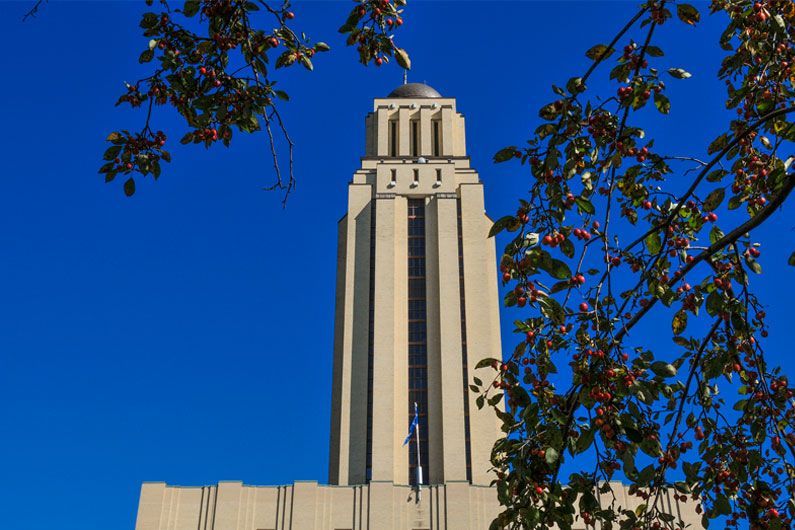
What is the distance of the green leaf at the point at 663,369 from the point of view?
21.9 feet

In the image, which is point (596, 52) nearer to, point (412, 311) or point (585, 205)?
point (585, 205)

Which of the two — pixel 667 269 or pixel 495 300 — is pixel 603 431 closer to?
pixel 667 269

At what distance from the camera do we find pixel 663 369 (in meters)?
6.71

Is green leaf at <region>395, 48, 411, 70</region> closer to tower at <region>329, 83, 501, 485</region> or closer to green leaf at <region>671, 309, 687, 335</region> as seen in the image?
green leaf at <region>671, 309, 687, 335</region>

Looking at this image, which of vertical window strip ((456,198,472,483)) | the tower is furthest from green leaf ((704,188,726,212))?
the tower

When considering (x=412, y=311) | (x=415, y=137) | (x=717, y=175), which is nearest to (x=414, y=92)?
(x=415, y=137)

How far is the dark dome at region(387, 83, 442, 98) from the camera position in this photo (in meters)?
67.2

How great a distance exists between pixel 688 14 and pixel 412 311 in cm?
4781

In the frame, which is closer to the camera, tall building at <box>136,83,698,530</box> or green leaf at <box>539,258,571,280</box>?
green leaf at <box>539,258,571,280</box>

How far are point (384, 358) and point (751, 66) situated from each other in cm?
4457

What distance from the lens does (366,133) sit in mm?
66812

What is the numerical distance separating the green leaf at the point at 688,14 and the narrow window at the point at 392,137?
56.7 meters

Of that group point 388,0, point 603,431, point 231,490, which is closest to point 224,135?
point 388,0

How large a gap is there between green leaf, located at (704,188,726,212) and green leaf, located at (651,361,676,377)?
160cm
